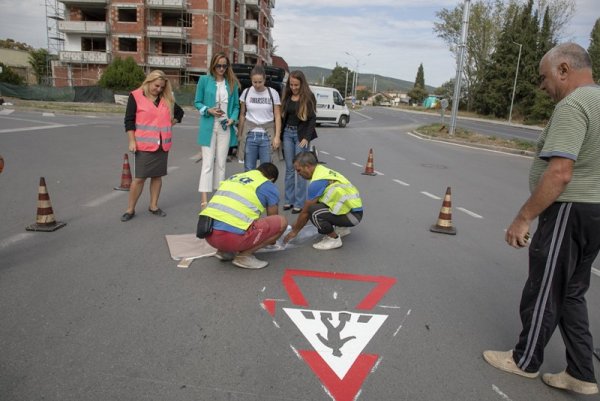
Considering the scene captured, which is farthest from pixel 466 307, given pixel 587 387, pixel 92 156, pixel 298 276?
pixel 92 156

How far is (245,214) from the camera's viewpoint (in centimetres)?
434

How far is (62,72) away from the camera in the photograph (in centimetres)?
4906

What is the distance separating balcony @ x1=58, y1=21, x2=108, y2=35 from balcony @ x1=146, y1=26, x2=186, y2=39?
176 inches

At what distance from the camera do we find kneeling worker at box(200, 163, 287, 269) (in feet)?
14.1

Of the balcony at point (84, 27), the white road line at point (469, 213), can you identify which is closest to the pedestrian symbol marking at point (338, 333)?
the white road line at point (469, 213)

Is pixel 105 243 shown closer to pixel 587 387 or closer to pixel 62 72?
pixel 587 387

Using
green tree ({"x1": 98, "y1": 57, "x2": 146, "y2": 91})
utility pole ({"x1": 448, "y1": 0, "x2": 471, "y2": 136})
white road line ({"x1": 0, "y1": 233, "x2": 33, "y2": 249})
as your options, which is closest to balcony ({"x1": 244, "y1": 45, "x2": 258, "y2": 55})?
green tree ({"x1": 98, "y1": 57, "x2": 146, "y2": 91})

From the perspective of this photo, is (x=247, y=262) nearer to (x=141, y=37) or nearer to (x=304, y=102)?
(x=304, y=102)

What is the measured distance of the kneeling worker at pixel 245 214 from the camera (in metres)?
4.31

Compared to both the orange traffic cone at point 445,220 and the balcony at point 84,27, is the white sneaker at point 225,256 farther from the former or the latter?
the balcony at point 84,27

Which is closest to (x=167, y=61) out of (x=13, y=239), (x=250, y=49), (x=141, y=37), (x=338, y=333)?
(x=141, y=37)

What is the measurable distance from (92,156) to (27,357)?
940 centimetres

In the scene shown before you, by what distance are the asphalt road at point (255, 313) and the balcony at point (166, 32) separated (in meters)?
43.5

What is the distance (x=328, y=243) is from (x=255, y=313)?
1.88 meters
